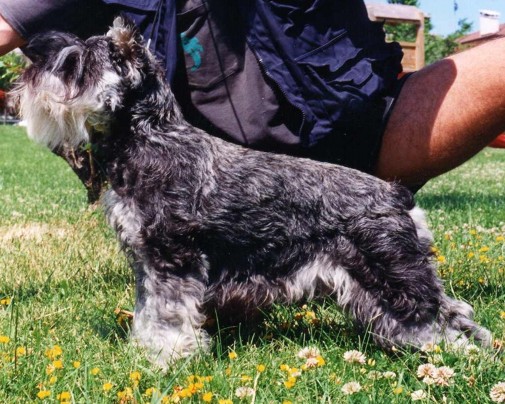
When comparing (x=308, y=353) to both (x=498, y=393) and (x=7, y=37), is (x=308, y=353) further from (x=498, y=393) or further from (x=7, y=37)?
(x=7, y=37)

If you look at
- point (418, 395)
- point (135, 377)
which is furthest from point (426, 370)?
point (135, 377)

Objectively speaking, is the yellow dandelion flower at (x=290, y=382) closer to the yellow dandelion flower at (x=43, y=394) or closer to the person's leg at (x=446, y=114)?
the yellow dandelion flower at (x=43, y=394)

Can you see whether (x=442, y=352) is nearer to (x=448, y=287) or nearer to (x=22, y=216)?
(x=448, y=287)

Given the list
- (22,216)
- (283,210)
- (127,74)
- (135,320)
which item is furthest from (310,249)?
(22,216)

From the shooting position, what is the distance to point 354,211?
11.9 feet

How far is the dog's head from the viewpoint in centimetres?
371

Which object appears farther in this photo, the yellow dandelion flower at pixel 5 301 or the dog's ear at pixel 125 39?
the yellow dandelion flower at pixel 5 301

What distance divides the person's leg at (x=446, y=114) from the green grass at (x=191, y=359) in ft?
3.17

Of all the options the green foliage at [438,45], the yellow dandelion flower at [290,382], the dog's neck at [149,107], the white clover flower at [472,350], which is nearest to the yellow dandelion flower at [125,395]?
the yellow dandelion flower at [290,382]

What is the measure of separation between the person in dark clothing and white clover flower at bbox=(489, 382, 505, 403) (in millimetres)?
1865

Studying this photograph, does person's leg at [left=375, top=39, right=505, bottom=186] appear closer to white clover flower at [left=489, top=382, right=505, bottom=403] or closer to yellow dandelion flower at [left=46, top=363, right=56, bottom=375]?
white clover flower at [left=489, top=382, right=505, bottom=403]

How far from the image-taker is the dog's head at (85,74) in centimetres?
371

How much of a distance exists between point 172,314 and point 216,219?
563 millimetres

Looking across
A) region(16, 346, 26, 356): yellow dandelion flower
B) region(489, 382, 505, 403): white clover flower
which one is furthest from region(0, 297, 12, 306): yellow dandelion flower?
region(489, 382, 505, 403): white clover flower
